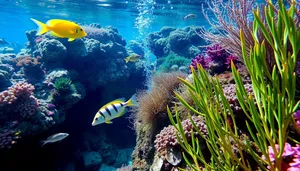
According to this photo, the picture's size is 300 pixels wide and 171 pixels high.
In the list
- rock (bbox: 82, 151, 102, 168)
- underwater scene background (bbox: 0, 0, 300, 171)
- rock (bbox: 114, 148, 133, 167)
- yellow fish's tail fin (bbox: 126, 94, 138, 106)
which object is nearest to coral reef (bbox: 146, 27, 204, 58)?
underwater scene background (bbox: 0, 0, 300, 171)

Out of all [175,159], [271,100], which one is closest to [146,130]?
[175,159]

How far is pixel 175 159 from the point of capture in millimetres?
3053

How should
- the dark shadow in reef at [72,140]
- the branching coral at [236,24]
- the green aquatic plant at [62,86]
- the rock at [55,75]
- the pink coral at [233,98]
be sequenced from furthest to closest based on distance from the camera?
the rock at [55,75] < the green aquatic plant at [62,86] < the dark shadow in reef at [72,140] < the branching coral at [236,24] < the pink coral at [233,98]

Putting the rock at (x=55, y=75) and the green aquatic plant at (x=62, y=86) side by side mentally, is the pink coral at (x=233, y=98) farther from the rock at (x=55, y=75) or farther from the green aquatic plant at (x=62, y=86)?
the rock at (x=55, y=75)

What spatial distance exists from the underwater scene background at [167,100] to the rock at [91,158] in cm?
4

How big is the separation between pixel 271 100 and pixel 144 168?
3.88 m

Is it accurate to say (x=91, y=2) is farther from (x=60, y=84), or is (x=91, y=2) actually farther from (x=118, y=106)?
(x=118, y=106)

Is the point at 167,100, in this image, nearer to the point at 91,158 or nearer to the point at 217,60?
the point at 217,60

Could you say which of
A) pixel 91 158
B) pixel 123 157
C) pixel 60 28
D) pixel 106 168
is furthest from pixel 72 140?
pixel 60 28

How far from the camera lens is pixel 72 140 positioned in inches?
393

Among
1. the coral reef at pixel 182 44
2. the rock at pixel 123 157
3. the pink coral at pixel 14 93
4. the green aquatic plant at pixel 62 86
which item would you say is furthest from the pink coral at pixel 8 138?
the coral reef at pixel 182 44

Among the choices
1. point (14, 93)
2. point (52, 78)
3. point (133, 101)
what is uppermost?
point (14, 93)

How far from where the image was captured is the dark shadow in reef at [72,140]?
249 inches

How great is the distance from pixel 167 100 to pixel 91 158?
653cm
